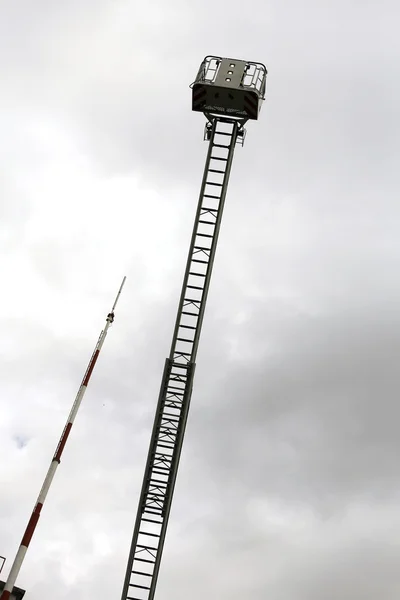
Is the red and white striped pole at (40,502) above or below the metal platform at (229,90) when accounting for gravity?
below

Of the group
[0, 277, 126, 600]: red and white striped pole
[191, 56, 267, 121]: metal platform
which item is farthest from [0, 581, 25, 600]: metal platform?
[191, 56, 267, 121]: metal platform

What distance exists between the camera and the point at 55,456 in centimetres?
5081

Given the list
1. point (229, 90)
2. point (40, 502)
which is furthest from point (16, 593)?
point (229, 90)

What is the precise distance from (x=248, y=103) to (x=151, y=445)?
23291 millimetres

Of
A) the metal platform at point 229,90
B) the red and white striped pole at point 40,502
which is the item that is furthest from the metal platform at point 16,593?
the metal platform at point 229,90

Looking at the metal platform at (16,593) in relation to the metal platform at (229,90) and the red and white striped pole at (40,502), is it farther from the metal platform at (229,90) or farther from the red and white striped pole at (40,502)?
the metal platform at (229,90)

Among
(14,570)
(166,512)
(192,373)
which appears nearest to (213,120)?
(192,373)

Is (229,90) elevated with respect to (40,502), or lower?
elevated

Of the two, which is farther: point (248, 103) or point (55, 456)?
point (248, 103)

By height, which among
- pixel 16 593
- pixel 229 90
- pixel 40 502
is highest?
pixel 229 90

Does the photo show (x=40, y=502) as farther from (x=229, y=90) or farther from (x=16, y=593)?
(x=229, y=90)

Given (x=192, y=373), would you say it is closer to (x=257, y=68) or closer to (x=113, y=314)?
(x=113, y=314)

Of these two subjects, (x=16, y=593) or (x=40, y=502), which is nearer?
→ (x=40, y=502)

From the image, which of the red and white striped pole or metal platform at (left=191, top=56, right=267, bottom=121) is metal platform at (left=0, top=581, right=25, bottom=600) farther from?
metal platform at (left=191, top=56, right=267, bottom=121)
